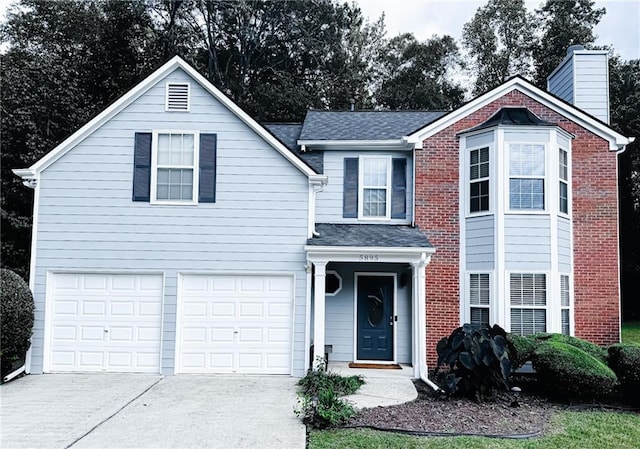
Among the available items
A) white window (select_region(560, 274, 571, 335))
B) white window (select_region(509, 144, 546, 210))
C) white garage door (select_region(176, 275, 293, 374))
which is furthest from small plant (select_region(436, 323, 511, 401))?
white window (select_region(509, 144, 546, 210))

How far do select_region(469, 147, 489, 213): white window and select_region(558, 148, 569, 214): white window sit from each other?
5.61 ft

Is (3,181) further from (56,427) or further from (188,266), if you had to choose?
(56,427)

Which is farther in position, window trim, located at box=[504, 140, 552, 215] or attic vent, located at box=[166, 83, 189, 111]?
window trim, located at box=[504, 140, 552, 215]

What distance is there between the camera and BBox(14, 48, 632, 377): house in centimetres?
1083

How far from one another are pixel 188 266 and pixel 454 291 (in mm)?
6163

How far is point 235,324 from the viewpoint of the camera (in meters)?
10.9

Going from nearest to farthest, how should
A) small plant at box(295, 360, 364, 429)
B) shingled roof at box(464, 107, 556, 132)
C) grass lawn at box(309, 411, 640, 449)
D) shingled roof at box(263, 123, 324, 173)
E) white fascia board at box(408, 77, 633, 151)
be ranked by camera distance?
grass lawn at box(309, 411, 640, 449) < small plant at box(295, 360, 364, 429) < shingled roof at box(464, 107, 556, 132) < white fascia board at box(408, 77, 633, 151) < shingled roof at box(263, 123, 324, 173)

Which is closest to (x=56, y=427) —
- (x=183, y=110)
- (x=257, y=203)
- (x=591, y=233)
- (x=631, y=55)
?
(x=257, y=203)

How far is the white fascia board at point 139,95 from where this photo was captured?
35.9 feet

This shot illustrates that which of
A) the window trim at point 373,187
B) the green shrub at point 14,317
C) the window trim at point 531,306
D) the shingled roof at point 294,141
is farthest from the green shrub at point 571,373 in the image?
the green shrub at point 14,317

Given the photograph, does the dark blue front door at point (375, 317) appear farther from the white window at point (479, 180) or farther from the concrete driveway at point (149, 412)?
the concrete driveway at point (149, 412)

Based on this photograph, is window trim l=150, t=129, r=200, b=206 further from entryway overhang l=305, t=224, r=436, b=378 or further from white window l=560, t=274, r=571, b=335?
white window l=560, t=274, r=571, b=335

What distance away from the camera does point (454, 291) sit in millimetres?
12109

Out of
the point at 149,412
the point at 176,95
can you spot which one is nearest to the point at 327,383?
the point at 149,412
